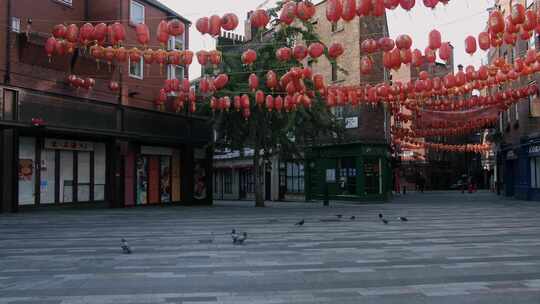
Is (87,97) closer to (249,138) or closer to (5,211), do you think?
(5,211)

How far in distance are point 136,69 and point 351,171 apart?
47.6ft

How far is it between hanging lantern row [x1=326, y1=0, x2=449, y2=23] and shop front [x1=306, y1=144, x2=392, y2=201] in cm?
1906

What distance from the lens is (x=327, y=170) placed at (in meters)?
33.9

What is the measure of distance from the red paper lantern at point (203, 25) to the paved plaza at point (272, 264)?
5213mm

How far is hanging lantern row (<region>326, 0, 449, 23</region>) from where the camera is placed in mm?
11102

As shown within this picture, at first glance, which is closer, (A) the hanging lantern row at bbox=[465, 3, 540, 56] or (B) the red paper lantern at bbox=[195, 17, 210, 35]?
(A) the hanging lantern row at bbox=[465, 3, 540, 56]

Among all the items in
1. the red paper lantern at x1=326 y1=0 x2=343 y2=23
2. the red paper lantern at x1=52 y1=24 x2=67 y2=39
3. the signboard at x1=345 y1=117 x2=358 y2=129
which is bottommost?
the signboard at x1=345 y1=117 x2=358 y2=129

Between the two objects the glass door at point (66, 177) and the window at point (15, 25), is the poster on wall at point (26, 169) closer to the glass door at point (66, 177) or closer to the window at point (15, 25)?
the glass door at point (66, 177)

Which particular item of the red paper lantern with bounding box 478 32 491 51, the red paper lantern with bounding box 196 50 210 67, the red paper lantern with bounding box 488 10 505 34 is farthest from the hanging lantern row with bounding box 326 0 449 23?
the red paper lantern with bounding box 196 50 210 67

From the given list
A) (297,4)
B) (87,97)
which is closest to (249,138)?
(87,97)

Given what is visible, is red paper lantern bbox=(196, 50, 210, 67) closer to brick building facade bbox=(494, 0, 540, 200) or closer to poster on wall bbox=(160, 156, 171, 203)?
poster on wall bbox=(160, 156, 171, 203)

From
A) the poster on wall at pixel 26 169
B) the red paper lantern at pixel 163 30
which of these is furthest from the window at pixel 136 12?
the red paper lantern at pixel 163 30

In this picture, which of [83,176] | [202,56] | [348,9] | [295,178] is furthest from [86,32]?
[295,178]

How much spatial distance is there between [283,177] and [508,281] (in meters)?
30.6
